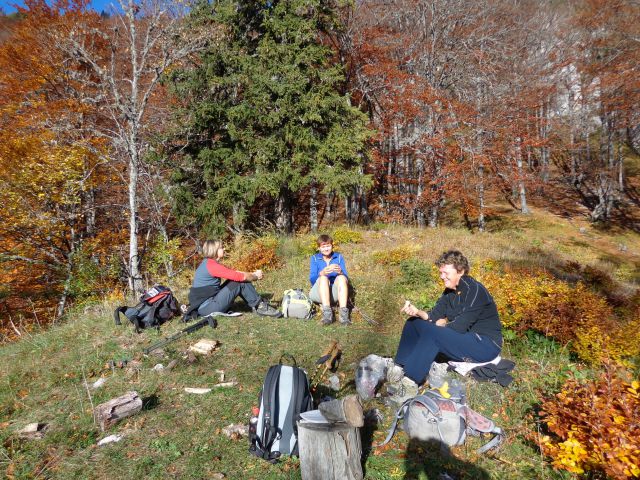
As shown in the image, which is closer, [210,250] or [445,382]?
[445,382]

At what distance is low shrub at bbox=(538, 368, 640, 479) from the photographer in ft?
6.75

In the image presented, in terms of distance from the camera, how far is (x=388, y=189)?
17.5 m

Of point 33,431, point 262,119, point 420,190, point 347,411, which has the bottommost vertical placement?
point 33,431

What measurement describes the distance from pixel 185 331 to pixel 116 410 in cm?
174

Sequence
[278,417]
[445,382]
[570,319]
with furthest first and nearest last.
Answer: [570,319]
[445,382]
[278,417]

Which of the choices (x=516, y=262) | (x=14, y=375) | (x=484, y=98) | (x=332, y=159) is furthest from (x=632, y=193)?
(x=14, y=375)

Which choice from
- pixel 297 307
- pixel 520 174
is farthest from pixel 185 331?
pixel 520 174

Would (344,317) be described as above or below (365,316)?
above

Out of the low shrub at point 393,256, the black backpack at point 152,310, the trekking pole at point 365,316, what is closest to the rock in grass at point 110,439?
the black backpack at point 152,310

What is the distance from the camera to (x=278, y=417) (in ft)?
9.32

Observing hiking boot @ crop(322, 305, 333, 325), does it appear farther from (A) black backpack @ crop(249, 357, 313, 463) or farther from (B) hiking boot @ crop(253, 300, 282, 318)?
(A) black backpack @ crop(249, 357, 313, 463)

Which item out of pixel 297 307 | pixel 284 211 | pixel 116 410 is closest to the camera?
pixel 116 410

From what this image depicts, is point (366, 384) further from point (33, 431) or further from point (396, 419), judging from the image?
point (33, 431)

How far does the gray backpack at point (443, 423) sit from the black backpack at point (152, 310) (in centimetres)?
394
